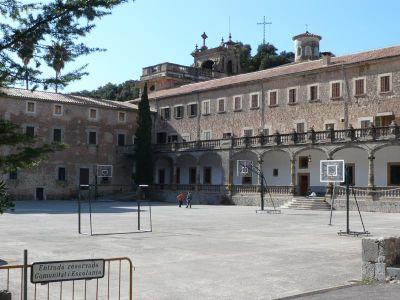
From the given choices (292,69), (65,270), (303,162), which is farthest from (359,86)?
(65,270)

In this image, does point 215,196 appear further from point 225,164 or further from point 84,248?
point 84,248

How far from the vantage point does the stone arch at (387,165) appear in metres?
38.9

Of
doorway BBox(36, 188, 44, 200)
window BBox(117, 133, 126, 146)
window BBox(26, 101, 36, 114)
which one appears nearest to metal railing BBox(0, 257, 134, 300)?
doorway BBox(36, 188, 44, 200)

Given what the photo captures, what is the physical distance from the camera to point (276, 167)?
4688cm

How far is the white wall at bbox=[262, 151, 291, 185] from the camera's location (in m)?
45.9

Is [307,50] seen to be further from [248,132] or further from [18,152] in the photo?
[18,152]

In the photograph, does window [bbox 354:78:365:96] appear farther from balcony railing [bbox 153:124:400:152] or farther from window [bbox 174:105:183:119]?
window [bbox 174:105:183:119]

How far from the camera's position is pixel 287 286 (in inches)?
409

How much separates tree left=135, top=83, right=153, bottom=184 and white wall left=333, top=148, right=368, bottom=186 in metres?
18.8

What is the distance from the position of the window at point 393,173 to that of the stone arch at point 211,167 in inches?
616

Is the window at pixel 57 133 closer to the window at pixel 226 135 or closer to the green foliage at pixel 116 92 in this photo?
the window at pixel 226 135

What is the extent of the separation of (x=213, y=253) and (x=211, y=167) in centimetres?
3761

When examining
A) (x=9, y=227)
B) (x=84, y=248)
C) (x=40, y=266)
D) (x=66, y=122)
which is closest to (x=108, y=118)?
(x=66, y=122)

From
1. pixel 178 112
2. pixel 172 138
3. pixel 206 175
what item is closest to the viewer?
pixel 206 175
